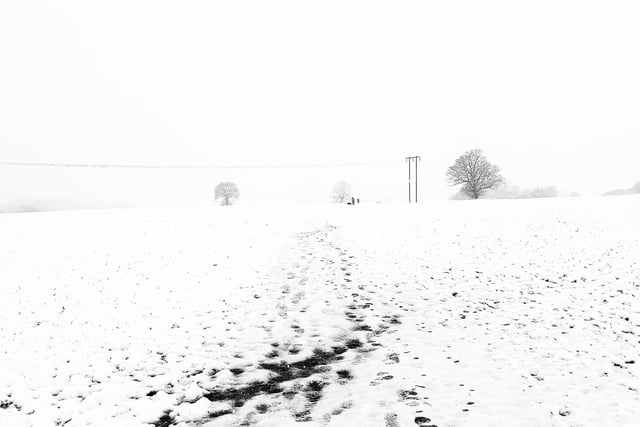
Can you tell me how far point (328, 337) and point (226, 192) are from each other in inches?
4418

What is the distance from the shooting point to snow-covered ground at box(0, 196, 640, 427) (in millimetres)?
6246

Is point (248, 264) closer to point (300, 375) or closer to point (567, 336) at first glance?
point (300, 375)

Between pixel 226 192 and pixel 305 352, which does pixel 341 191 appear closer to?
pixel 226 192

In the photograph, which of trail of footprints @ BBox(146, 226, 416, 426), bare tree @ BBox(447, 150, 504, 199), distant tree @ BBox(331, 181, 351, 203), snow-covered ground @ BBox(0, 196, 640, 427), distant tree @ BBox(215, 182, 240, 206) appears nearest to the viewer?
snow-covered ground @ BBox(0, 196, 640, 427)

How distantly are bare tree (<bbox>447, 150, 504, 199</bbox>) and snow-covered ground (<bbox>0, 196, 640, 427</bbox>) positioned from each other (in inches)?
2338

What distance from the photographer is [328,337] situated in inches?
379

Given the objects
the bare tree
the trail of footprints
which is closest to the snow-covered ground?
the trail of footprints

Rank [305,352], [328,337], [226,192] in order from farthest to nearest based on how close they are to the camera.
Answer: [226,192]
[328,337]
[305,352]

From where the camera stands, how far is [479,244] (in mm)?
20781

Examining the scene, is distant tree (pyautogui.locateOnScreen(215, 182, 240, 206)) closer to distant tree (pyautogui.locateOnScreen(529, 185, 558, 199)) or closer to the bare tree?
the bare tree

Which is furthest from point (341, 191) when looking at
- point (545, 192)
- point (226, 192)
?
point (545, 192)

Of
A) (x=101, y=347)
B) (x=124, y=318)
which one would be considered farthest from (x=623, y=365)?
(x=124, y=318)

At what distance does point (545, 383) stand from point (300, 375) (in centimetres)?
439

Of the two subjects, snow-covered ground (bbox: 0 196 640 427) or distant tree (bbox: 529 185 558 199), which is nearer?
snow-covered ground (bbox: 0 196 640 427)
